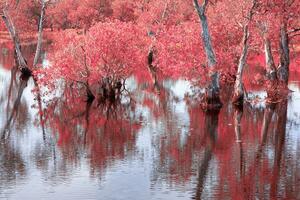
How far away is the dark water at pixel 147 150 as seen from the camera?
64.7 feet

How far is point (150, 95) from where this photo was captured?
43.1 m

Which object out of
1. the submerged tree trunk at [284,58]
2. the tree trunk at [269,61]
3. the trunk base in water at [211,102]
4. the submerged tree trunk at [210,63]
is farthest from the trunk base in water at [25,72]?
the submerged tree trunk at [284,58]

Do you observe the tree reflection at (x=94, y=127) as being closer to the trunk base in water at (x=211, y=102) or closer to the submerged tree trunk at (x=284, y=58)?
the trunk base in water at (x=211, y=102)

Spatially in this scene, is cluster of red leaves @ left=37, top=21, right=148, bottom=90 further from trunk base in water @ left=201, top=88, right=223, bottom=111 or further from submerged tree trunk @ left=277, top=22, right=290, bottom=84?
submerged tree trunk @ left=277, top=22, right=290, bottom=84

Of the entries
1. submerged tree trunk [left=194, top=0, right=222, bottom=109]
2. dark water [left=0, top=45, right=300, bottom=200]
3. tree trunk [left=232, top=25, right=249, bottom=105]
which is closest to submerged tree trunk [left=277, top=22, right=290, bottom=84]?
dark water [left=0, top=45, right=300, bottom=200]

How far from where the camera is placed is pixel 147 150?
84.2 feet

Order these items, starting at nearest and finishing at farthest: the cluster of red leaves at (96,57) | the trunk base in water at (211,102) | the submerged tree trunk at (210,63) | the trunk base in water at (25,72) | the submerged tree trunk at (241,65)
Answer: the submerged tree trunk at (241,65), the submerged tree trunk at (210,63), the trunk base in water at (211,102), the cluster of red leaves at (96,57), the trunk base in water at (25,72)

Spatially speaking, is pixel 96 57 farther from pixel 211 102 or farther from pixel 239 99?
pixel 239 99

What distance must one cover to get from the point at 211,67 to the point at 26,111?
12.2 m

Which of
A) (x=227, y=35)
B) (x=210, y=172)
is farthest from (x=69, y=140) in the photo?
(x=227, y=35)

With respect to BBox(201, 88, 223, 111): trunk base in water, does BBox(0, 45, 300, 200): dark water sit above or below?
below

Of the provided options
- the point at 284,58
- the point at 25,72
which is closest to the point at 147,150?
the point at 284,58

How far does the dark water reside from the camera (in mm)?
19734

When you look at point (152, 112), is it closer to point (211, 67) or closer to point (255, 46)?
point (211, 67)
